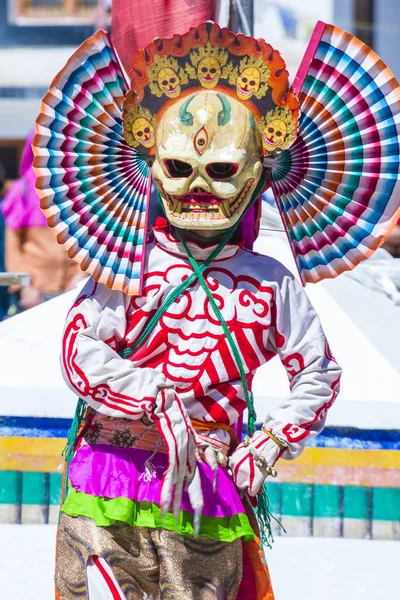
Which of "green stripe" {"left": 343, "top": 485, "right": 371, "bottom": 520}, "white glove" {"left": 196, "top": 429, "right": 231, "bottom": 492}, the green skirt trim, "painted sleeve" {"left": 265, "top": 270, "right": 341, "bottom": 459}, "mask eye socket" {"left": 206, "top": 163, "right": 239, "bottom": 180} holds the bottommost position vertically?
"green stripe" {"left": 343, "top": 485, "right": 371, "bottom": 520}

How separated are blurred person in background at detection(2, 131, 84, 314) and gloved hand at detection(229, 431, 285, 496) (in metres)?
4.19

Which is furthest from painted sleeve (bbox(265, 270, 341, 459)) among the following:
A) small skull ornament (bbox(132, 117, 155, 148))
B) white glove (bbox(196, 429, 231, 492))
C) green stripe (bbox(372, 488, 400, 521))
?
green stripe (bbox(372, 488, 400, 521))

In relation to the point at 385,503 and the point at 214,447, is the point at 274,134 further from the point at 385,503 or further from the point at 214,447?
the point at 385,503

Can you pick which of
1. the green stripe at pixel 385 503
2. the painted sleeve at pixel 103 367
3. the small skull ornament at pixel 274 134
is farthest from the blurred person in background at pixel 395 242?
the painted sleeve at pixel 103 367

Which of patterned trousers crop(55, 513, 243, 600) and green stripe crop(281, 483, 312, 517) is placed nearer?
patterned trousers crop(55, 513, 243, 600)

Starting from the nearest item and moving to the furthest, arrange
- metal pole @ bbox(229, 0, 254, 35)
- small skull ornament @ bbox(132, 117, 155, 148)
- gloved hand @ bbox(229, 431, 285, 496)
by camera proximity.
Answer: gloved hand @ bbox(229, 431, 285, 496), small skull ornament @ bbox(132, 117, 155, 148), metal pole @ bbox(229, 0, 254, 35)

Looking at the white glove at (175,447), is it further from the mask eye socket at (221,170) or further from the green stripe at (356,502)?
the green stripe at (356,502)

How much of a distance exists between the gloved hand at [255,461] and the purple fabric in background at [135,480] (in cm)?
5

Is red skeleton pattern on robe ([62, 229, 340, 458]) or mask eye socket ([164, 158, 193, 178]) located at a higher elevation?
mask eye socket ([164, 158, 193, 178])

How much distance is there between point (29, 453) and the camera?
138 inches

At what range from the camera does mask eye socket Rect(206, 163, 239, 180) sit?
89.8 inches

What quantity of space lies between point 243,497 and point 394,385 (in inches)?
53.6

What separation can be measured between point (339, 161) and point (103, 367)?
0.71 meters

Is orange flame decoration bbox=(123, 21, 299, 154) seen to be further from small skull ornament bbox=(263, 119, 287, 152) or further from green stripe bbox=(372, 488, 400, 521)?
green stripe bbox=(372, 488, 400, 521)
